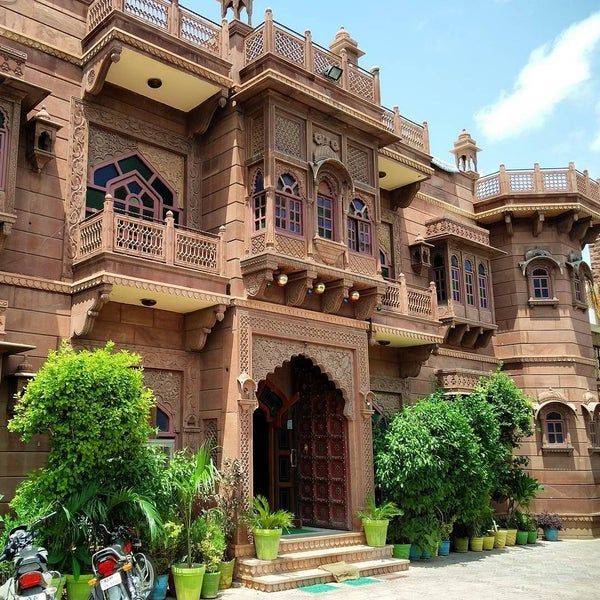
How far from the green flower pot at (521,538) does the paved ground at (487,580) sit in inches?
45.9

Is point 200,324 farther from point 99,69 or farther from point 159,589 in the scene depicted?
point 99,69

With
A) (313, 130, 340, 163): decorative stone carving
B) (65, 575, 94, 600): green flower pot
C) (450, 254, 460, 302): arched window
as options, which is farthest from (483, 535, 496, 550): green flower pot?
(65, 575, 94, 600): green flower pot

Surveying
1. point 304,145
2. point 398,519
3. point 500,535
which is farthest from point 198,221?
point 500,535

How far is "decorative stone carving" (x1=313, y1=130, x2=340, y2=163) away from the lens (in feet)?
40.1

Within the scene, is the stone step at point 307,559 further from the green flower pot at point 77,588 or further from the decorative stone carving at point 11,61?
the decorative stone carving at point 11,61

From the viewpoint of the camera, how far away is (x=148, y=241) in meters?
10.2

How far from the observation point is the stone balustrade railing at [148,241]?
966 cm

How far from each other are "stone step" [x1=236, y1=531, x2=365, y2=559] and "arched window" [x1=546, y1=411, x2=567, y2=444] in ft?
24.0

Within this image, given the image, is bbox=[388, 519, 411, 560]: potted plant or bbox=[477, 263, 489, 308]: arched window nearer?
bbox=[388, 519, 411, 560]: potted plant

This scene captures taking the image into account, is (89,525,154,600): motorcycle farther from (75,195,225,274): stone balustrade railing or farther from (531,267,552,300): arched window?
(531,267,552,300): arched window

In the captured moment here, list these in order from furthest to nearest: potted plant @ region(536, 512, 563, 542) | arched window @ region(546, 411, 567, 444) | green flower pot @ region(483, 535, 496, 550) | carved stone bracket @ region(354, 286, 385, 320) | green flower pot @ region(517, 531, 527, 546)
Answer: arched window @ region(546, 411, 567, 444) → potted plant @ region(536, 512, 563, 542) → green flower pot @ region(517, 531, 527, 546) → green flower pot @ region(483, 535, 496, 550) → carved stone bracket @ region(354, 286, 385, 320)

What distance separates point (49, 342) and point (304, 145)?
533cm

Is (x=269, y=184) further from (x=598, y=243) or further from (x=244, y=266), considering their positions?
(x=598, y=243)

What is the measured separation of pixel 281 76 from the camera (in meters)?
11.3
